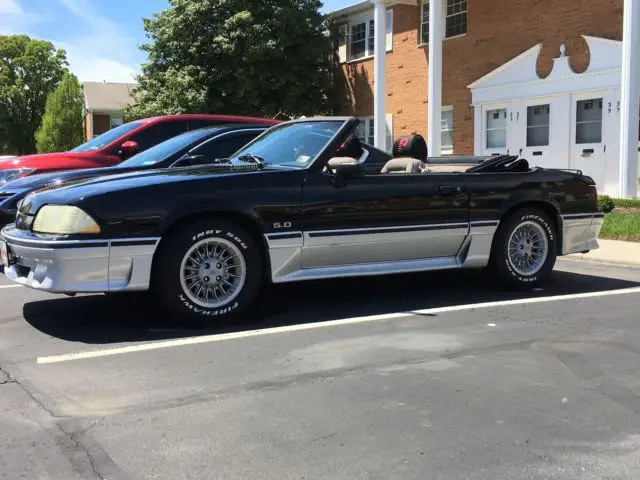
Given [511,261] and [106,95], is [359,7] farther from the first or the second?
[106,95]

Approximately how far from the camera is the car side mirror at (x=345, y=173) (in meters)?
5.75

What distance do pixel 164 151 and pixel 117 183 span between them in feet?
9.61

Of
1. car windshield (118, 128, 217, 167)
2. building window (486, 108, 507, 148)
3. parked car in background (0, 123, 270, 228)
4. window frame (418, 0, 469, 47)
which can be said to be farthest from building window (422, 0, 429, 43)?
car windshield (118, 128, 217, 167)

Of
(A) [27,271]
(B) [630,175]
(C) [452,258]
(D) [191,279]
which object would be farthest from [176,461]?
(B) [630,175]

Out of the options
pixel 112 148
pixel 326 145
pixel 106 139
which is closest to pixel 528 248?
pixel 326 145

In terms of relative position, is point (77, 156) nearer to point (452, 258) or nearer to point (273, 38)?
point (452, 258)

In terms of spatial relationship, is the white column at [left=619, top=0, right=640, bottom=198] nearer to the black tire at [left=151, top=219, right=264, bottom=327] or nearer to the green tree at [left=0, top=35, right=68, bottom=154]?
the black tire at [left=151, top=219, right=264, bottom=327]

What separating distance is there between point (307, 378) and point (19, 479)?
1811 millimetres

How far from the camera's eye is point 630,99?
43.2 ft

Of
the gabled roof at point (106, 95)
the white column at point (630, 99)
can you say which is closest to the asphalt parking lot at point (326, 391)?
the white column at point (630, 99)

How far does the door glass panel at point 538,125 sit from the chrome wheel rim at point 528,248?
1004cm

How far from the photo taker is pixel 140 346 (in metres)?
4.92

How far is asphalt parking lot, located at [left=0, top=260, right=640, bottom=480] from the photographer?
123 inches

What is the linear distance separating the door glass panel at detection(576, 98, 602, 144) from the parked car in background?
938 cm
